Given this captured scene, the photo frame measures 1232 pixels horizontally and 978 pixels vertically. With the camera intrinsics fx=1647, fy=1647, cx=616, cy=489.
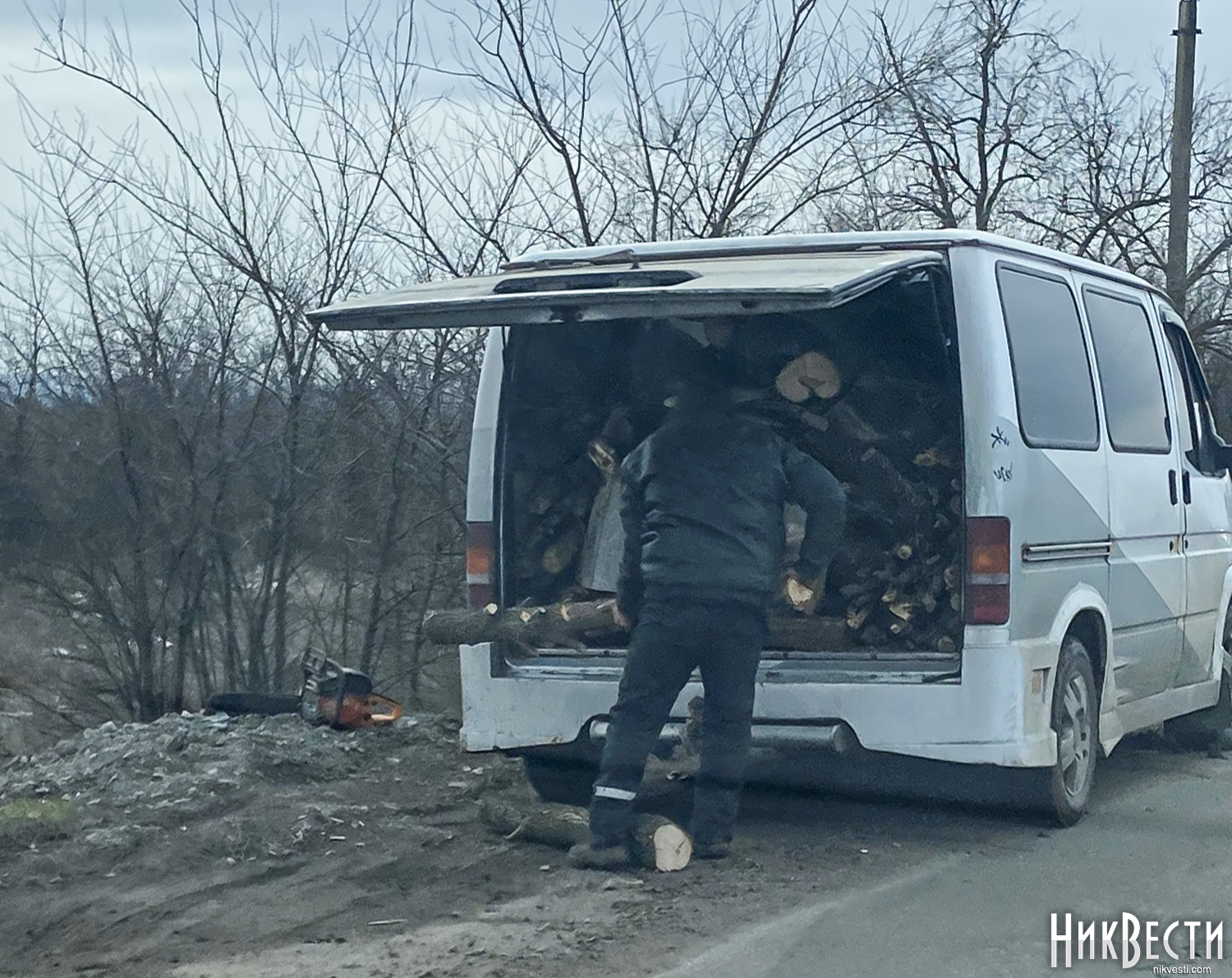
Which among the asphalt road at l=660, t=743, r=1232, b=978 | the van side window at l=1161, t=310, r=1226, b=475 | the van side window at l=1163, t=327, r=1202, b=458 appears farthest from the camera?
the van side window at l=1161, t=310, r=1226, b=475

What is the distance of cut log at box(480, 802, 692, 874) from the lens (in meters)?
5.61

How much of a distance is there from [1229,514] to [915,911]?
429 centimetres

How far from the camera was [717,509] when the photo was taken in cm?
577

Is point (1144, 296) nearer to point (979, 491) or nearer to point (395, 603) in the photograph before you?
point (979, 491)

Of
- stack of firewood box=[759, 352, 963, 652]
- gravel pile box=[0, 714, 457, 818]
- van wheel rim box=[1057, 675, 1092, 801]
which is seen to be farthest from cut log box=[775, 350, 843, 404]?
gravel pile box=[0, 714, 457, 818]

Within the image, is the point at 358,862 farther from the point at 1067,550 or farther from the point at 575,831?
the point at 1067,550

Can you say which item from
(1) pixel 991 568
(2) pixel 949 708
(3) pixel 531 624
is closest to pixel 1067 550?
(1) pixel 991 568

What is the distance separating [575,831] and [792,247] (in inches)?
93.0

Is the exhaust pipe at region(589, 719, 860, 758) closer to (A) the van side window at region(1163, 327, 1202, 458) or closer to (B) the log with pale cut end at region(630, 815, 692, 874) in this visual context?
(B) the log with pale cut end at region(630, 815, 692, 874)

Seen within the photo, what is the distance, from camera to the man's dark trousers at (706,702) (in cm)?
570

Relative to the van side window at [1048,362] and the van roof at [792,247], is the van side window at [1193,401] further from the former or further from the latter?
the van side window at [1048,362]

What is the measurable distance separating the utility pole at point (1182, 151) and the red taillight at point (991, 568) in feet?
34.9

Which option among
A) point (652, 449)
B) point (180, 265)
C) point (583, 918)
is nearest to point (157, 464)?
point (180, 265)

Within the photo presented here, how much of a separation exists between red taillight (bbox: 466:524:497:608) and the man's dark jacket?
0.94 m
